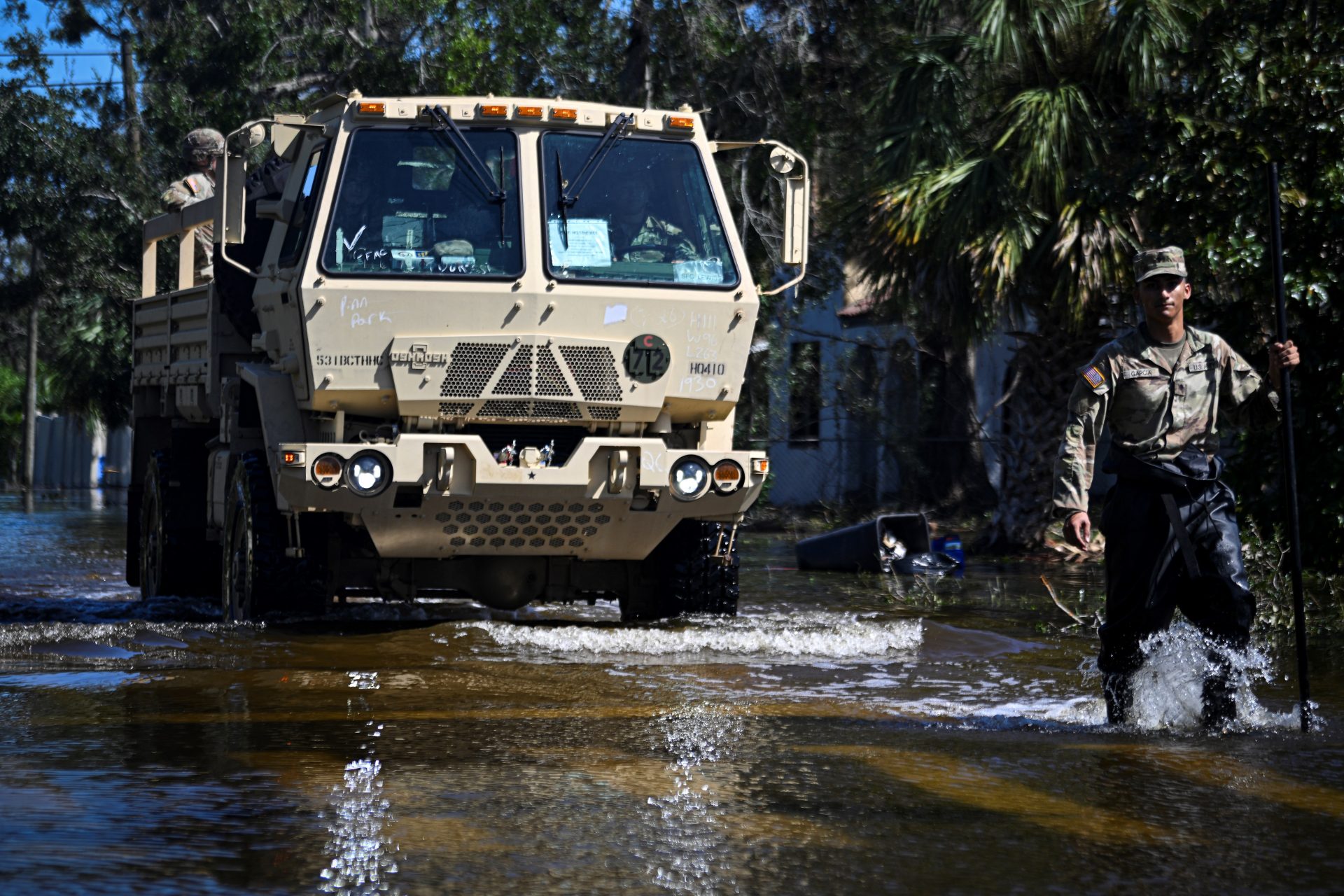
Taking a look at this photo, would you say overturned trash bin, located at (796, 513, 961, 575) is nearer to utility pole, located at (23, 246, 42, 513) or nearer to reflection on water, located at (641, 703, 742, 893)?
reflection on water, located at (641, 703, 742, 893)

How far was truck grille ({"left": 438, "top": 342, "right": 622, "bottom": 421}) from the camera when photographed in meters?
9.14

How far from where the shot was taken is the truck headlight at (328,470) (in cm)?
897

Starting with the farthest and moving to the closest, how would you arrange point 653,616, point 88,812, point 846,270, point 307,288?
point 846,270 → point 653,616 → point 307,288 → point 88,812

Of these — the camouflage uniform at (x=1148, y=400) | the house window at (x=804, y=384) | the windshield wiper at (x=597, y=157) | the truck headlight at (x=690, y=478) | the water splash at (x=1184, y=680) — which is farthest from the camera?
the house window at (x=804, y=384)

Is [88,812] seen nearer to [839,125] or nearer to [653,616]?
[653,616]

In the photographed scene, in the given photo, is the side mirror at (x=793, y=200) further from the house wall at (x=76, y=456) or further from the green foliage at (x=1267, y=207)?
the house wall at (x=76, y=456)

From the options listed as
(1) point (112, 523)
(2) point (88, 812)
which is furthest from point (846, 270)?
(2) point (88, 812)

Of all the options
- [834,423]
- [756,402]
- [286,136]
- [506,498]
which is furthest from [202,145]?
[834,423]

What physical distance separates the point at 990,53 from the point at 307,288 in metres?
9.18

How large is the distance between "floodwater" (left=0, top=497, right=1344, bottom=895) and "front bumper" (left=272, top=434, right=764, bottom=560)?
1.77 feet

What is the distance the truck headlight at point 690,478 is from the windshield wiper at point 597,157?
4.83 ft

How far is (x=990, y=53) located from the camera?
16516 mm

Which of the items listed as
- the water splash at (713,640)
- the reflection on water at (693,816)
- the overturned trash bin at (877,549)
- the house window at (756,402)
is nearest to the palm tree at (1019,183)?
the overturned trash bin at (877,549)

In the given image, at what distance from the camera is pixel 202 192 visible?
13008mm
